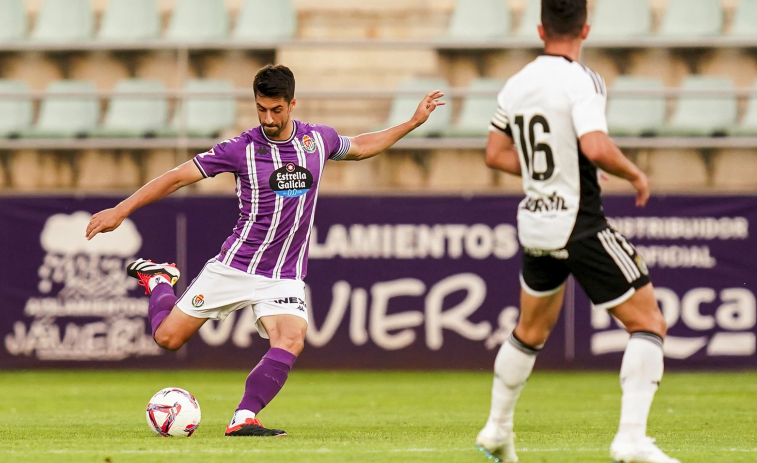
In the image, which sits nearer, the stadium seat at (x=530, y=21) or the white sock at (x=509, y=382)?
the white sock at (x=509, y=382)

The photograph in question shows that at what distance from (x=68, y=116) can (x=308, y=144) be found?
806 centimetres

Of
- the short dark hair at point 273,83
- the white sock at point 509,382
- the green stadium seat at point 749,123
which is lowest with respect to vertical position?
the white sock at point 509,382

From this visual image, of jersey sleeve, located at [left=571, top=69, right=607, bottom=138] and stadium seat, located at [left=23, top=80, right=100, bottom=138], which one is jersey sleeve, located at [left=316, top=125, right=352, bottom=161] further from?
stadium seat, located at [left=23, top=80, right=100, bottom=138]

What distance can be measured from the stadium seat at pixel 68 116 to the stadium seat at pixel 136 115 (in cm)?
19

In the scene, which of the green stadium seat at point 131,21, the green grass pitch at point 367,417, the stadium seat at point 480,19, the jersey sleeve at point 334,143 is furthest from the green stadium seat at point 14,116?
the jersey sleeve at point 334,143

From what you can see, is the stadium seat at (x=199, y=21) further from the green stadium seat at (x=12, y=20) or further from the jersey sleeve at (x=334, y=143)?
the jersey sleeve at (x=334, y=143)

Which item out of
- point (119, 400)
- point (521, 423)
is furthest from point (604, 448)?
point (119, 400)

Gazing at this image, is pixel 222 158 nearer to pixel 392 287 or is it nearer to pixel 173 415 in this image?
pixel 173 415

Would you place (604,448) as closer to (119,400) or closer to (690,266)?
(119,400)

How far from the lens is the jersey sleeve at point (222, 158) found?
682 centimetres

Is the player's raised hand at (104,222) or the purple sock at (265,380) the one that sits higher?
the player's raised hand at (104,222)

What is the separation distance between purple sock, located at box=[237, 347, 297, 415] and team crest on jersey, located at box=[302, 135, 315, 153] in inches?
47.6

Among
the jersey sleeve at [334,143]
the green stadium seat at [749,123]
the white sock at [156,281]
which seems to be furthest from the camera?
the green stadium seat at [749,123]

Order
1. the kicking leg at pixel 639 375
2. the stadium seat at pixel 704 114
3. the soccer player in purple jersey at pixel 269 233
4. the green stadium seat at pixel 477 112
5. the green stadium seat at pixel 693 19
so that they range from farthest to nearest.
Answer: the green stadium seat at pixel 693 19 → the green stadium seat at pixel 477 112 → the stadium seat at pixel 704 114 → the soccer player in purple jersey at pixel 269 233 → the kicking leg at pixel 639 375
